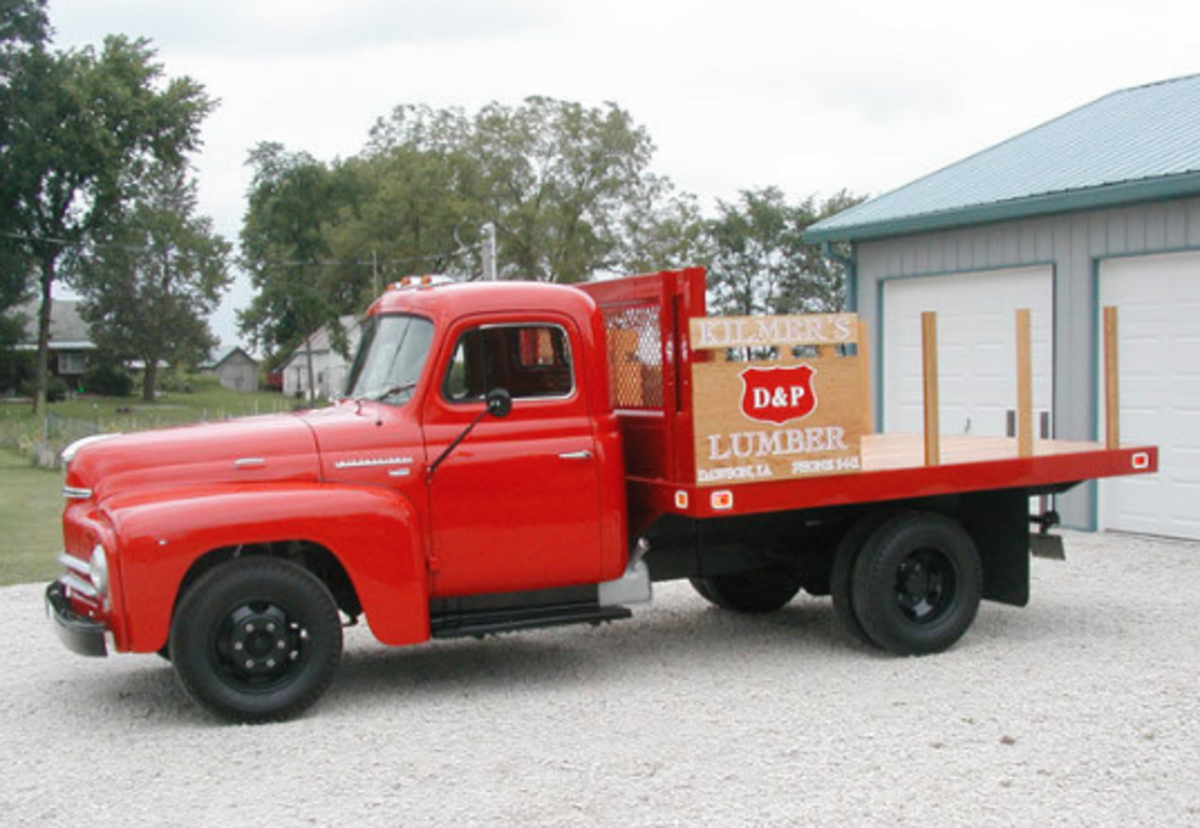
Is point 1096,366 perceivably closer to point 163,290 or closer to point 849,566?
point 849,566

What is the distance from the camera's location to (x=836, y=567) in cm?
774

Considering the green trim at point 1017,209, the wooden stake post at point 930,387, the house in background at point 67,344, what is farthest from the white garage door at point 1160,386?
the house in background at point 67,344

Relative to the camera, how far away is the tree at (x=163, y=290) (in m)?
55.7

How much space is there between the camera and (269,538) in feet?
20.6

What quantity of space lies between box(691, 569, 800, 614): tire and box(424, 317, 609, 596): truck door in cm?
214

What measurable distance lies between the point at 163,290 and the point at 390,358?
6781 centimetres

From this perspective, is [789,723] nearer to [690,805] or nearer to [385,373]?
[690,805]

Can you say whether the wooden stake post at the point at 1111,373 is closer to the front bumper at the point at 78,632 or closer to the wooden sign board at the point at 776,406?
the wooden sign board at the point at 776,406

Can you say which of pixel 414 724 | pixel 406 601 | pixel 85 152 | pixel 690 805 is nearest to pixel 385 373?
pixel 406 601

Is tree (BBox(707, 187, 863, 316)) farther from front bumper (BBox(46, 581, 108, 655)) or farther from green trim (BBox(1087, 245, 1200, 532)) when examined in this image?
front bumper (BBox(46, 581, 108, 655))

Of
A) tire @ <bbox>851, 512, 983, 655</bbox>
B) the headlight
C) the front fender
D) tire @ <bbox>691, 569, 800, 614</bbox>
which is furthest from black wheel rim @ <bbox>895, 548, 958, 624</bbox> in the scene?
the headlight

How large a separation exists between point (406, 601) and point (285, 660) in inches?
26.0

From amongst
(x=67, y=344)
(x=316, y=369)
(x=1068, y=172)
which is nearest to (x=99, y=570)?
(x=1068, y=172)

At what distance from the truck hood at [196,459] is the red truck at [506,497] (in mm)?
11
